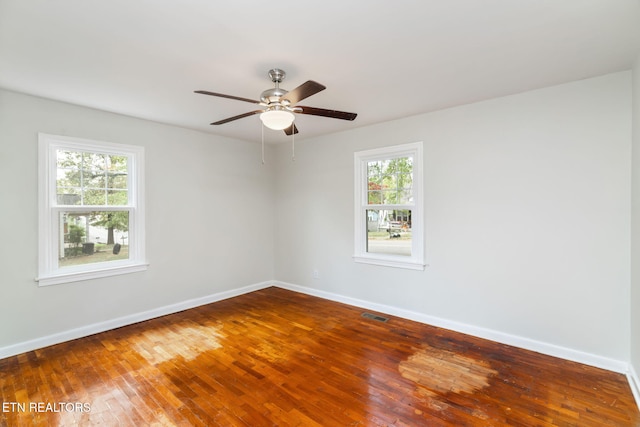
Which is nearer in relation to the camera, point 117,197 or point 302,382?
point 302,382

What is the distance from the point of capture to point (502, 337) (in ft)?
10.1

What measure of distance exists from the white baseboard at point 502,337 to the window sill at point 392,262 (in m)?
0.55

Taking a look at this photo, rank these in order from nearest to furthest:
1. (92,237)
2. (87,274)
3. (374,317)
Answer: (87,274), (92,237), (374,317)

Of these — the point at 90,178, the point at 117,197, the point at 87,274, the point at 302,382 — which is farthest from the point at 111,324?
the point at 302,382

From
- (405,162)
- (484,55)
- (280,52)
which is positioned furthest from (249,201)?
(484,55)

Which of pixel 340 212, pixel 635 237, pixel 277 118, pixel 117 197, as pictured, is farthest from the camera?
pixel 340 212

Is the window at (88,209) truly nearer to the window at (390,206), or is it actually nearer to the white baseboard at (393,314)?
the white baseboard at (393,314)

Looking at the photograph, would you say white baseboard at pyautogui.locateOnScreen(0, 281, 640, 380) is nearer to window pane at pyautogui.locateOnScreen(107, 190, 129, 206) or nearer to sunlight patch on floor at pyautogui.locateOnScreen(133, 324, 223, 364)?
sunlight patch on floor at pyautogui.locateOnScreen(133, 324, 223, 364)

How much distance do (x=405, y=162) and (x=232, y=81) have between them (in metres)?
2.28

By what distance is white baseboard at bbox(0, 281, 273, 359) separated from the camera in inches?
114

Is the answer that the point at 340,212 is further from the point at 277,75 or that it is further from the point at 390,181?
the point at 277,75

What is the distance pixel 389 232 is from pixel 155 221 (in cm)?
307

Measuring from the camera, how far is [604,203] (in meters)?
2.58

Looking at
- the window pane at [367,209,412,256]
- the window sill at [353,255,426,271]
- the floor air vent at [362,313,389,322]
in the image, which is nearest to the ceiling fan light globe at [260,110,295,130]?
the window pane at [367,209,412,256]
